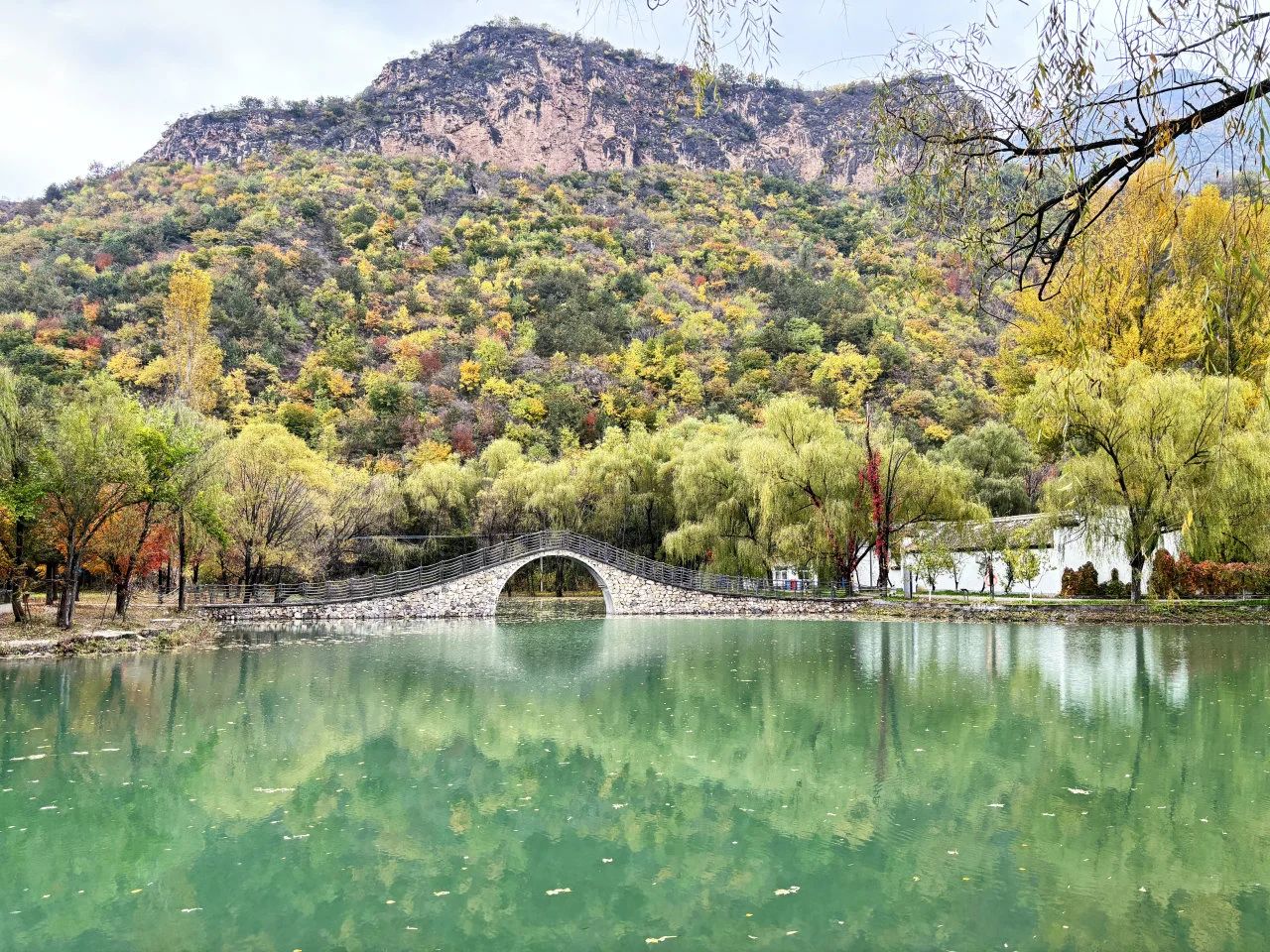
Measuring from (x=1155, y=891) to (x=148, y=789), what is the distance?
7970mm

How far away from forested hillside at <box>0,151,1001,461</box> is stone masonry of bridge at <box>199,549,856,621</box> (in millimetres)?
15007

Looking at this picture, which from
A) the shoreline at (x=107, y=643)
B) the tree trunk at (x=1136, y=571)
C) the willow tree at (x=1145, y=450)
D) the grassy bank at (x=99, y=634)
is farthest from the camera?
the tree trunk at (x=1136, y=571)

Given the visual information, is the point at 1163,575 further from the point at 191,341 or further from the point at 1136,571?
the point at 191,341

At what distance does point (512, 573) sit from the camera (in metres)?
32.7

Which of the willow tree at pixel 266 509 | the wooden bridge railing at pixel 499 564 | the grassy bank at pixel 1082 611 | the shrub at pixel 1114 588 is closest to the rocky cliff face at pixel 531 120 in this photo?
the wooden bridge railing at pixel 499 564

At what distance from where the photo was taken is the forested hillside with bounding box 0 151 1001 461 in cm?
4966

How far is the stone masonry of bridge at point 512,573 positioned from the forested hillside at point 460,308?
49.2 ft

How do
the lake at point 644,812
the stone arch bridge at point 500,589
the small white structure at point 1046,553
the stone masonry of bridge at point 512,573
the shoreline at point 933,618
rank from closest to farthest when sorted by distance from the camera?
1. the lake at point 644,812
2. the shoreline at point 933,618
3. the small white structure at point 1046,553
4. the stone masonry of bridge at point 512,573
5. the stone arch bridge at point 500,589

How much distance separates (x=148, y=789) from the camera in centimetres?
845

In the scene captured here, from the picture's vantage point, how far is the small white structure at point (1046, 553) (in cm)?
2641

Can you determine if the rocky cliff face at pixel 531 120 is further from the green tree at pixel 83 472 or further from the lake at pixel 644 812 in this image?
the lake at pixel 644 812

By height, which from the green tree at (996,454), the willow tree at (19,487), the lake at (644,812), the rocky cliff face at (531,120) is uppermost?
the rocky cliff face at (531,120)

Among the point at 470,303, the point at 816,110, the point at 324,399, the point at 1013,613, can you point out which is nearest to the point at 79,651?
the point at 1013,613

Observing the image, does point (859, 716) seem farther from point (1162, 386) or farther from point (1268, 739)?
point (1162, 386)
